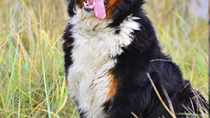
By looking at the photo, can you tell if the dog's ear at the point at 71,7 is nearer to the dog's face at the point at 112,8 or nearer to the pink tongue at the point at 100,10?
the dog's face at the point at 112,8

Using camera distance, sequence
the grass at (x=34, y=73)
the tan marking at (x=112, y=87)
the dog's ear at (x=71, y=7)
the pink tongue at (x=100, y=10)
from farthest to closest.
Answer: the grass at (x=34, y=73)
the dog's ear at (x=71, y=7)
the pink tongue at (x=100, y=10)
the tan marking at (x=112, y=87)

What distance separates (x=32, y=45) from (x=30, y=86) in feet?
2.27

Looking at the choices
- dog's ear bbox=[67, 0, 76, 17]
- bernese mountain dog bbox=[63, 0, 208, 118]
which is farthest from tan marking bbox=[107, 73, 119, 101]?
dog's ear bbox=[67, 0, 76, 17]

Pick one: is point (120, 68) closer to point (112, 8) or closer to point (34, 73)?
point (112, 8)

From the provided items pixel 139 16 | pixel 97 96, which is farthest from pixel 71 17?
pixel 97 96

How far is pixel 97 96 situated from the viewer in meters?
2.68

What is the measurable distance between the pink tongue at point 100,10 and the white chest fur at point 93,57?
0.26 ft

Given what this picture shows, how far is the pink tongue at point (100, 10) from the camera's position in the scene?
2.69m

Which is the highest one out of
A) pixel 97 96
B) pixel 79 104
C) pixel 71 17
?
pixel 71 17

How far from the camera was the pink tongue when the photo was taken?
269 centimetres

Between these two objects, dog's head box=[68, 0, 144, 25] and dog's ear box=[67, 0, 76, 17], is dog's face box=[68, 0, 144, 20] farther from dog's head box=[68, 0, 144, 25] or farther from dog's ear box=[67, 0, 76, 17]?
dog's ear box=[67, 0, 76, 17]

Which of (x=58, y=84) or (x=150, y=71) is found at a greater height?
(x=150, y=71)

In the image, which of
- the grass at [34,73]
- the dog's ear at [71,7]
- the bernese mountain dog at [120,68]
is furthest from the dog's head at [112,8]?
the grass at [34,73]

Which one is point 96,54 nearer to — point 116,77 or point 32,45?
point 116,77
